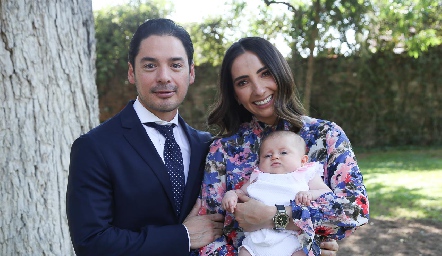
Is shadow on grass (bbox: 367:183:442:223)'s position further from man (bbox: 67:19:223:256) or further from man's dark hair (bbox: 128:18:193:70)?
man's dark hair (bbox: 128:18:193:70)

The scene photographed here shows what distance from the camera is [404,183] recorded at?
8.62 m

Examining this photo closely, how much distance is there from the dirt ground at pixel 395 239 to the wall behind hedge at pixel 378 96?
7461 millimetres

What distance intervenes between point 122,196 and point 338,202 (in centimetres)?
95

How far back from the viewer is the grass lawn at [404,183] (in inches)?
272

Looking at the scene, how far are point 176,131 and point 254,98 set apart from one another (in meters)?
0.43

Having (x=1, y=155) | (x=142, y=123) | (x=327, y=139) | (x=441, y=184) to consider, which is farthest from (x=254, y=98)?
(x=441, y=184)

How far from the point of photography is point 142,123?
252 cm

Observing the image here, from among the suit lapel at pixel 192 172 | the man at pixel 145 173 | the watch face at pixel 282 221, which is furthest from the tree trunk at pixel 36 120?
the watch face at pixel 282 221

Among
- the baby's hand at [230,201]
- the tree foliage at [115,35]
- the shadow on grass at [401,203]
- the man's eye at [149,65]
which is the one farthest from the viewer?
the tree foliage at [115,35]

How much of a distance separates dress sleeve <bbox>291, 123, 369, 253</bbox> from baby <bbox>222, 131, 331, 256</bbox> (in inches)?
2.1

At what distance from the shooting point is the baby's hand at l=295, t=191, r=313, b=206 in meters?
2.28

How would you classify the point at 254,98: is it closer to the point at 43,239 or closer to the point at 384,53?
the point at 43,239

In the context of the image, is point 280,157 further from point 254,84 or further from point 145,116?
point 145,116

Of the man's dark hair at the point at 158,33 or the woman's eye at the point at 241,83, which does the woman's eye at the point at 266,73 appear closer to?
the woman's eye at the point at 241,83
